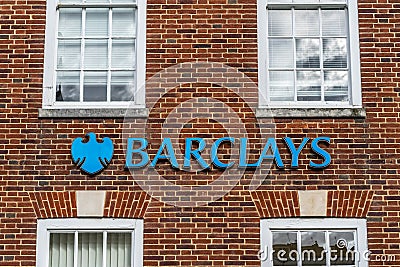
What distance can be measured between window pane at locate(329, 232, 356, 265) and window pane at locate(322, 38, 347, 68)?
7.56ft

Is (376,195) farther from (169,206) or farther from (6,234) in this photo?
(6,234)

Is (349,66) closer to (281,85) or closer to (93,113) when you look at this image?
(281,85)

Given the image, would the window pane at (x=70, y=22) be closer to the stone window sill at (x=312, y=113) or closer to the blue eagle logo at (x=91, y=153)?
the blue eagle logo at (x=91, y=153)

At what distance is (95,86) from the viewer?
10.9 m

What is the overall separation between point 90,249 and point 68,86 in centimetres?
221

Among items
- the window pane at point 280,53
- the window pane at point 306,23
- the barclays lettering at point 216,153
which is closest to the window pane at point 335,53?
the window pane at point 306,23

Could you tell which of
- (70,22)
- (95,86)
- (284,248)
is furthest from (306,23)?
(70,22)

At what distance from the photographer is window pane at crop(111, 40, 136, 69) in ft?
35.8

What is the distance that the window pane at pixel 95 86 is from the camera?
35.6 ft

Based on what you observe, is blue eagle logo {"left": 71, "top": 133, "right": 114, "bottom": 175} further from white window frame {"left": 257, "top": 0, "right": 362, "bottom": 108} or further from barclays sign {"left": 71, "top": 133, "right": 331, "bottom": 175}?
white window frame {"left": 257, "top": 0, "right": 362, "bottom": 108}

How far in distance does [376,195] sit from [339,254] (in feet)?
2.90

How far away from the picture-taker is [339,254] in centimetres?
1024

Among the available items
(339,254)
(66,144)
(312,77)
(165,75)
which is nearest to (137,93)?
(165,75)

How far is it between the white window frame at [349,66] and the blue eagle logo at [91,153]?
6.81 feet
